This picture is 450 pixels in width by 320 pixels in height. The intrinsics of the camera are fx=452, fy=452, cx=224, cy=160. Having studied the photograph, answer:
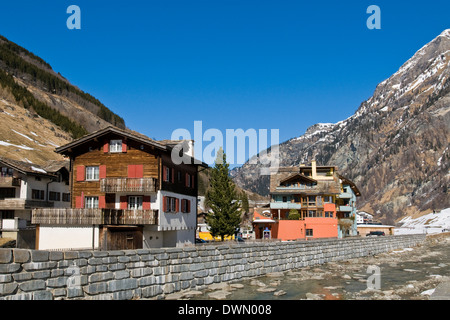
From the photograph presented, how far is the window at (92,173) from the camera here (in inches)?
1692

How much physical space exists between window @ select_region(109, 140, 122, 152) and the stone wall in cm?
1733

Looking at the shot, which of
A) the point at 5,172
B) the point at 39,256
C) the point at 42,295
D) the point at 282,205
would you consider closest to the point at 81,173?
the point at 5,172

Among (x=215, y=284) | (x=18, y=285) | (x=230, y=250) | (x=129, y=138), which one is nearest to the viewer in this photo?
(x=18, y=285)

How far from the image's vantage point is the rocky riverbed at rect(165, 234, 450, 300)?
2541 cm

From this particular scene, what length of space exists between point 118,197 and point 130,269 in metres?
20.4

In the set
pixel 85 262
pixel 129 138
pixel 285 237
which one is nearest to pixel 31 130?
pixel 285 237

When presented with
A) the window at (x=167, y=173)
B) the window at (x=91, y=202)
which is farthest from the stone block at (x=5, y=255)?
the window at (x=91, y=202)

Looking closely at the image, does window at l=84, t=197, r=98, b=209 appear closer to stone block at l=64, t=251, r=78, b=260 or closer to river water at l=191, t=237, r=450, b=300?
river water at l=191, t=237, r=450, b=300

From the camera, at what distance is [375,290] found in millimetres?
28312

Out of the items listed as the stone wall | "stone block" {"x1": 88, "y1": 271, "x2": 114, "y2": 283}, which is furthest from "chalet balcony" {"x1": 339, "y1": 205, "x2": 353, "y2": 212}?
"stone block" {"x1": 88, "y1": 271, "x2": 114, "y2": 283}

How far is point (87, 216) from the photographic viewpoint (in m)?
38.4

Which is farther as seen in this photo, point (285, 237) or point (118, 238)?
point (285, 237)
